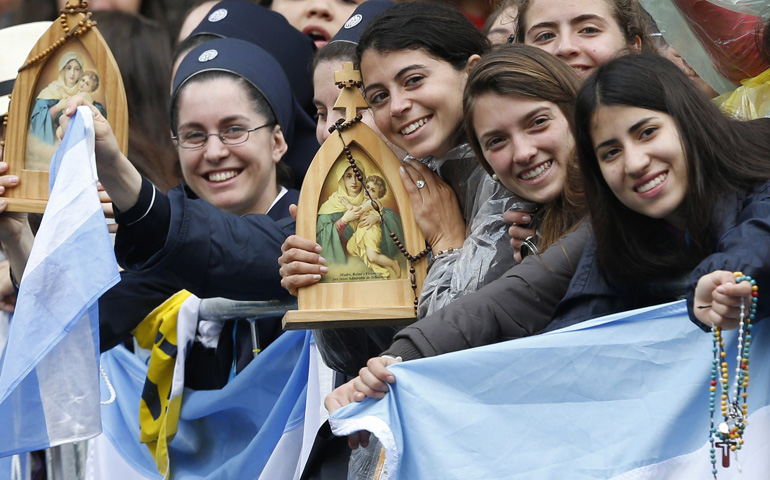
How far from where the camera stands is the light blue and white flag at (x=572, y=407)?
Answer: 291cm

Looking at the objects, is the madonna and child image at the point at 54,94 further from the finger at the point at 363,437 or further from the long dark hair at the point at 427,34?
the finger at the point at 363,437

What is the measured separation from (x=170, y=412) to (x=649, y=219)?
1909 millimetres

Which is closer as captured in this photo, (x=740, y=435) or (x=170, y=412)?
(x=740, y=435)

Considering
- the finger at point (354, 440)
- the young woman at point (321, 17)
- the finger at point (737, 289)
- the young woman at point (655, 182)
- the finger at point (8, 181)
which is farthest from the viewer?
the young woman at point (321, 17)

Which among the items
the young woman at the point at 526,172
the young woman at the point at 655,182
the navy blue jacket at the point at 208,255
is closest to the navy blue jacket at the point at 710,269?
the young woman at the point at 655,182

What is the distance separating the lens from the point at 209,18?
18.0 feet

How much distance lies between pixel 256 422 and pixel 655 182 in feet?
6.00

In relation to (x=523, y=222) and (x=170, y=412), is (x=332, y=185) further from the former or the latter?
(x=170, y=412)

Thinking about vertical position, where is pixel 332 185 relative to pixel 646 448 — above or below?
above

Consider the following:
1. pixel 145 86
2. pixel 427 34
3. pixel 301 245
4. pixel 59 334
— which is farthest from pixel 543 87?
pixel 145 86

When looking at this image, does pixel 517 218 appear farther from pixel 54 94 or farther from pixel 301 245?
pixel 54 94

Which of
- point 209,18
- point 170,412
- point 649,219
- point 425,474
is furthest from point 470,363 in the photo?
point 209,18

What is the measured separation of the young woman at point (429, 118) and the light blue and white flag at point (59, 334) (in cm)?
55

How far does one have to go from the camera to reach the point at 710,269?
2.66m
